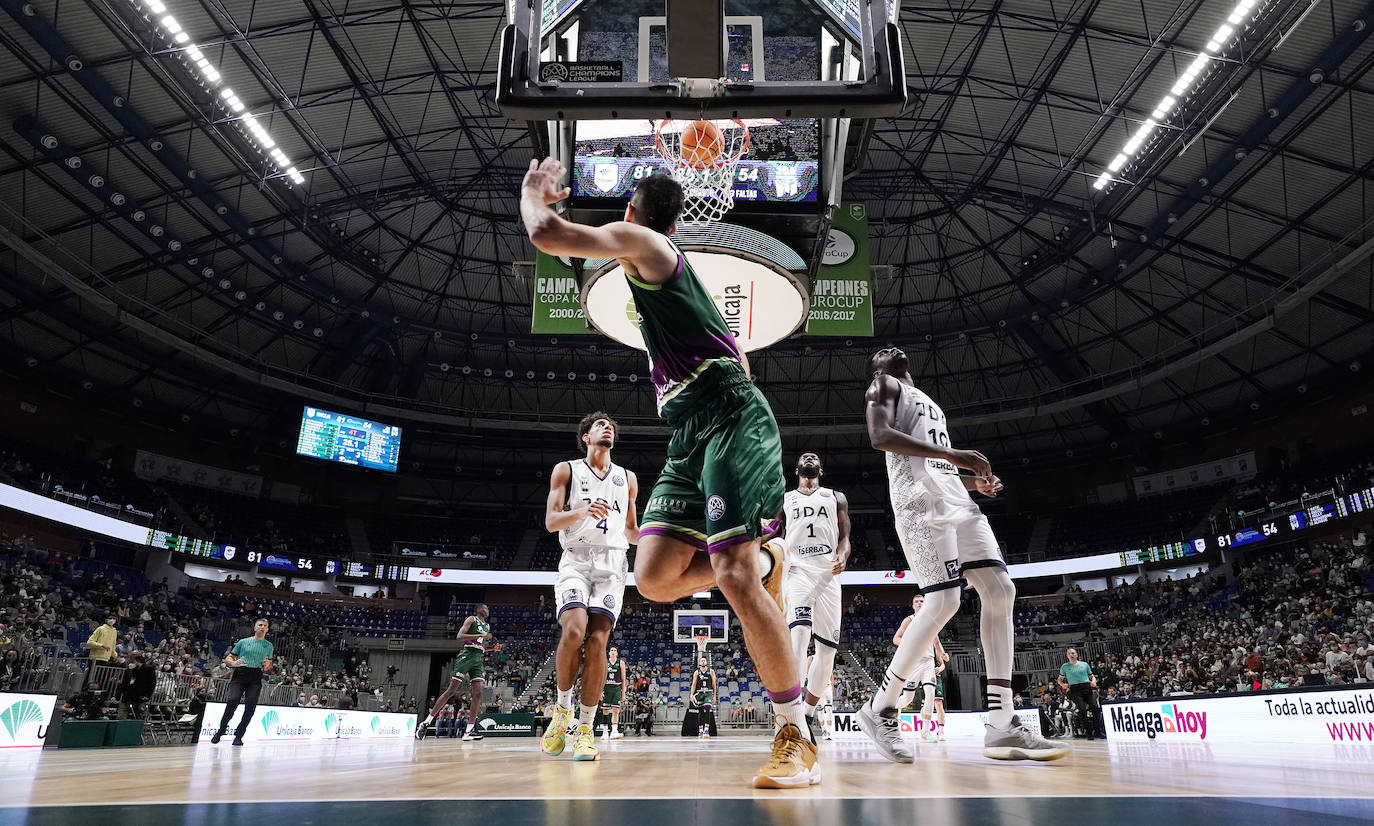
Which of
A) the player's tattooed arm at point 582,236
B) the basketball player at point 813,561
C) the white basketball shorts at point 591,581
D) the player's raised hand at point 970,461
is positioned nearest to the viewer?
the player's tattooed arm at point 582,236

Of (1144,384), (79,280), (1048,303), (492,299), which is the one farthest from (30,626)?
(1144,384)

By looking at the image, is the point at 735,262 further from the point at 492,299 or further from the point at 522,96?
the point at 492,299

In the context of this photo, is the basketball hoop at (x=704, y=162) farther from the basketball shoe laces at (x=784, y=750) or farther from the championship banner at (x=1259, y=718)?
the championship banner at (x=1259, y=718)

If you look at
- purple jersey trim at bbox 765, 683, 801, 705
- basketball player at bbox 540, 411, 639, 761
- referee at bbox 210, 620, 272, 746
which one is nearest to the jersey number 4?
basketball player at bbox 540, 411, 639, 761

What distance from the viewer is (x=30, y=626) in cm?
1689

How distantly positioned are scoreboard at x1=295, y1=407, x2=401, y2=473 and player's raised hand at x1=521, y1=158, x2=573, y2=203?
92.6ft

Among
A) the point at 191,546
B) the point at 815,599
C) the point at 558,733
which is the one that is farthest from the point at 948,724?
the point at 191,546

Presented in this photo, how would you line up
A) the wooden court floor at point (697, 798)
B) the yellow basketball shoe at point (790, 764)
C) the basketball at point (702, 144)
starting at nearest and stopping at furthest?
the wooden court floor at point (697, 798), the yellow basketball shoe at point (790, 764), the basketball at point (702, 144)

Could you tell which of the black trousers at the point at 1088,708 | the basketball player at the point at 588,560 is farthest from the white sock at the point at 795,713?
the black trousers at the point at 1088,708

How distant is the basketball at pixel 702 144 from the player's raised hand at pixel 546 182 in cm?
378

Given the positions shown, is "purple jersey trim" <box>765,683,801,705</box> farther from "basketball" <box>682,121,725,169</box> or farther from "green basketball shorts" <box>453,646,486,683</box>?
"green basketball shorts" <box>453,646,486,683</box>

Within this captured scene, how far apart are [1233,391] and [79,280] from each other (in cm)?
3473

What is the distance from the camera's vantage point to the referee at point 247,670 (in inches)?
366

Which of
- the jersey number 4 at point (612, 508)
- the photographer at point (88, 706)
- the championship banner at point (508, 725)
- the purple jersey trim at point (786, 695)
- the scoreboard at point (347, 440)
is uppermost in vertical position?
the scoreboard at point (347, 440)
